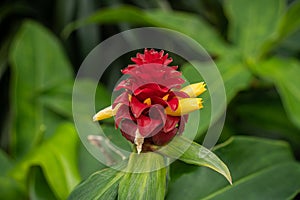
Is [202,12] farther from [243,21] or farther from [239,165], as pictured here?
[239,165]

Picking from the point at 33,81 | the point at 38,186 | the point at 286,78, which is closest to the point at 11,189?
the point at 38,186

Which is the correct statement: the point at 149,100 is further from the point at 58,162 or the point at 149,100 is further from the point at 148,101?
the point at 58,162

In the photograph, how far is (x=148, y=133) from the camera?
509 millimetres

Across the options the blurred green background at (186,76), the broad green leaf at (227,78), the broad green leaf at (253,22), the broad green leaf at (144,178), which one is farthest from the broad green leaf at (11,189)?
the broad green leaf at (253,22)

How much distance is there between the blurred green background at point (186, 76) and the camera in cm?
75

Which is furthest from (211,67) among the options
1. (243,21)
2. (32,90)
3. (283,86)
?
(32,90)

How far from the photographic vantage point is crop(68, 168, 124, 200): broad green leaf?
532mm

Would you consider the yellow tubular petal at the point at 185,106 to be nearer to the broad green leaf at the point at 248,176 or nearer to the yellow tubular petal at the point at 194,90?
the yellow tubular petal at the point at 194,90

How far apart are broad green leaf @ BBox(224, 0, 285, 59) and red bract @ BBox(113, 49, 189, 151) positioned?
0.65m

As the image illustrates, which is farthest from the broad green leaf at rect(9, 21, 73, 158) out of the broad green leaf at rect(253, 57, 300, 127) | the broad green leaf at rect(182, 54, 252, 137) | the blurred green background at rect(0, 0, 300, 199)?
the broad green leaf at rect(253, 57, 300, 127)

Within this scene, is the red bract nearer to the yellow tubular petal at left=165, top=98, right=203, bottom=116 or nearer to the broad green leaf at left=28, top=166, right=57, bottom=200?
the yellow tubular petal at left=165, top=98, right=203, bottom=116

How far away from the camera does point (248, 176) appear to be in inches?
28.8

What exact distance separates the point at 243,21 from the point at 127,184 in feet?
2.44

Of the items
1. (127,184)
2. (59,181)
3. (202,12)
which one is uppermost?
(127,184)
